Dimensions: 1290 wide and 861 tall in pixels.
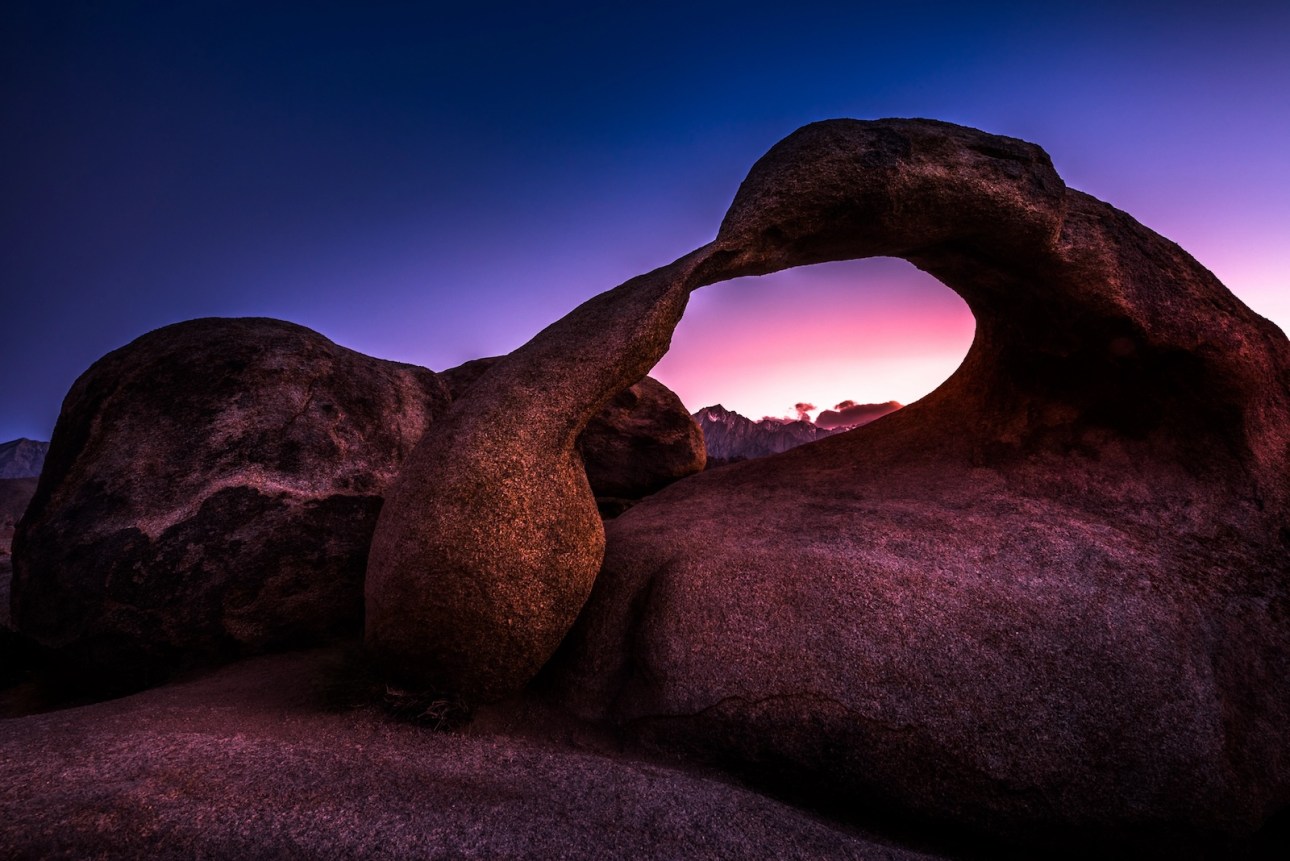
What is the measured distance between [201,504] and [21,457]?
57567 mm

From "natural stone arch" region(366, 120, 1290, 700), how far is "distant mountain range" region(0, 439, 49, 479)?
5445 centimetres

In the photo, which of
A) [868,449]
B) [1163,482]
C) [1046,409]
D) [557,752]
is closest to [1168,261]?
[1046,409]

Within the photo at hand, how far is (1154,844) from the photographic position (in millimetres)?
3279

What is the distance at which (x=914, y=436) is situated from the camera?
255 inches

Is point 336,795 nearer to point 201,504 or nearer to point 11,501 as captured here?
point 201,504

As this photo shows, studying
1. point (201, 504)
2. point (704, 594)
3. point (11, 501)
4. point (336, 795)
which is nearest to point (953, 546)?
point (704, 594)

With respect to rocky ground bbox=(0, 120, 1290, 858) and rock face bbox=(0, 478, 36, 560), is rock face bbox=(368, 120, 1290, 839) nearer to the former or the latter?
rocky ground bbox=(0, 120, 1290, 858)

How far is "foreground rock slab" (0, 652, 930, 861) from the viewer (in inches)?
84.1

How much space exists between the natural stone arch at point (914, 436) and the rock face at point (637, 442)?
3.69 metres

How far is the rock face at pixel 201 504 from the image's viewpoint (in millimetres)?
4164

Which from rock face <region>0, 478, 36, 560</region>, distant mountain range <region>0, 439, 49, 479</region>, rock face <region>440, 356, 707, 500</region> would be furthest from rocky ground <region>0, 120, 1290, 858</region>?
distant mountain range <region>0, 439, 49, 479</region>

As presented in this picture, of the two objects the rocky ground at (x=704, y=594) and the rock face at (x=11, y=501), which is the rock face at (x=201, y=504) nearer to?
the rocky ground at (x=704, y=594)

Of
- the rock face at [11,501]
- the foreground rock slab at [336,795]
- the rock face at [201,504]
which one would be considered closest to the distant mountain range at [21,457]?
the rock face at [11,501]

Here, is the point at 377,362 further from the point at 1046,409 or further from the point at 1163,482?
the point at 1163,482
